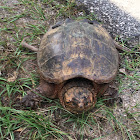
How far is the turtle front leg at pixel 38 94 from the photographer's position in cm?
229

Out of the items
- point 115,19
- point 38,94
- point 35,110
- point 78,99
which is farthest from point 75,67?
point 115,19

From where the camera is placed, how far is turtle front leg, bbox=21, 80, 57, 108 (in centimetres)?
229

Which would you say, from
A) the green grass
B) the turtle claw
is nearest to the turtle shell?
the turtle claw

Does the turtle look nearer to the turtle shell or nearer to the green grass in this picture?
the turtle shell

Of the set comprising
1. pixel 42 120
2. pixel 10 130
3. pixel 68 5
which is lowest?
pixel 10 130

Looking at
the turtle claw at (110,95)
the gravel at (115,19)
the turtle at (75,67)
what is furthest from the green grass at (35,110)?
the gravel at (115,19)

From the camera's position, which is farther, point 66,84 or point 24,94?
point 24,94

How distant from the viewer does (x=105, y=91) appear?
7.98 ft

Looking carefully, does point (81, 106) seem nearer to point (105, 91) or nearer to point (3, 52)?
point (105, 91)

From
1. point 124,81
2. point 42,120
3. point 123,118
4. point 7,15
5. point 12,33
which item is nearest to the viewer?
point 42,120

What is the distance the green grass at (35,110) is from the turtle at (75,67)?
17cm

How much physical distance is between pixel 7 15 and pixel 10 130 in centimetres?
212

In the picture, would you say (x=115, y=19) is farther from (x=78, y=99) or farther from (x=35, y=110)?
(x=35, y=110)

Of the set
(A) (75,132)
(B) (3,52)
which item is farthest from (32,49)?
(A) (75,132)
